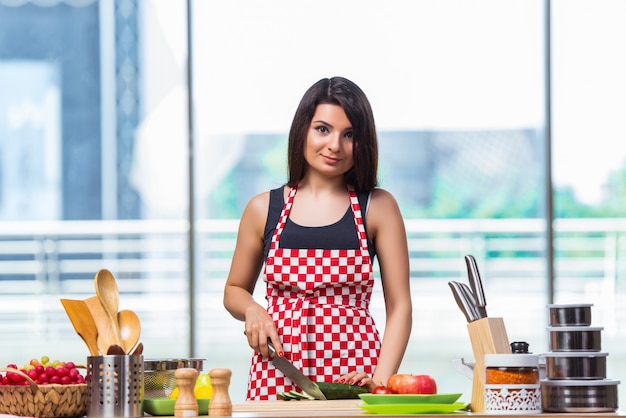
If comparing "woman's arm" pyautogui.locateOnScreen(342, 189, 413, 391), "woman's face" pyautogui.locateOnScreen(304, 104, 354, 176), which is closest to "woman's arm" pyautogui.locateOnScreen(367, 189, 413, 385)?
"woman's arm" pyautogui.locateOnScreen(342, 189, 413, 391)

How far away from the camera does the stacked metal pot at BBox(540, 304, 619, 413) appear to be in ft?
5.84

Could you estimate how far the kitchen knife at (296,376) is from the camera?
2.00m

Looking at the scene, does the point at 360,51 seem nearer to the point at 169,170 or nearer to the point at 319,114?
the point at 169,170

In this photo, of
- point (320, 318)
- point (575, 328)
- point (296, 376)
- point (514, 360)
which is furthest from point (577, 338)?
point (320, 318)

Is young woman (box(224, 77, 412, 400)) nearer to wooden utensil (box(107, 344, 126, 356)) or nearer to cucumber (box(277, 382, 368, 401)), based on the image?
cucumber (box(277, 382, 368, 401))

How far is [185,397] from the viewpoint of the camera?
179 cm

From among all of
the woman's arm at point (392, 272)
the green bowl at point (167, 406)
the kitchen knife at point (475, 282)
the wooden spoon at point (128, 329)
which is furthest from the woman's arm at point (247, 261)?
the kitchen knife at point (475, 282)

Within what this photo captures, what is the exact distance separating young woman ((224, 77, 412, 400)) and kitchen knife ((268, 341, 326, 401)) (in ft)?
0.27

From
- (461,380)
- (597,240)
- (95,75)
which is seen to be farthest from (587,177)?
(95,75)

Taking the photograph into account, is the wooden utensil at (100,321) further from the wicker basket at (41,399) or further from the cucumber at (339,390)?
the cucumber at (339,390)

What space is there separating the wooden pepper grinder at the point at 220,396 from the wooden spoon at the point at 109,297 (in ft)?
0.81

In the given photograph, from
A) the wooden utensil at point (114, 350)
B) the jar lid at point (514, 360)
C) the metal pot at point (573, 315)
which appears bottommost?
the jar lid at point (514, 360)

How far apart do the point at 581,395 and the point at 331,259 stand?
712mm

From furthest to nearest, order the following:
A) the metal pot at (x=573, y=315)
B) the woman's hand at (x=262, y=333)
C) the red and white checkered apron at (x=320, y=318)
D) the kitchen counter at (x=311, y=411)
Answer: the red and white checkered apron at (x=320, y=318)
the woman's hand at (x=262, y=333)
the metal pot at (x=573, y=315)
the kitchen counter at (x=311, y=411)
